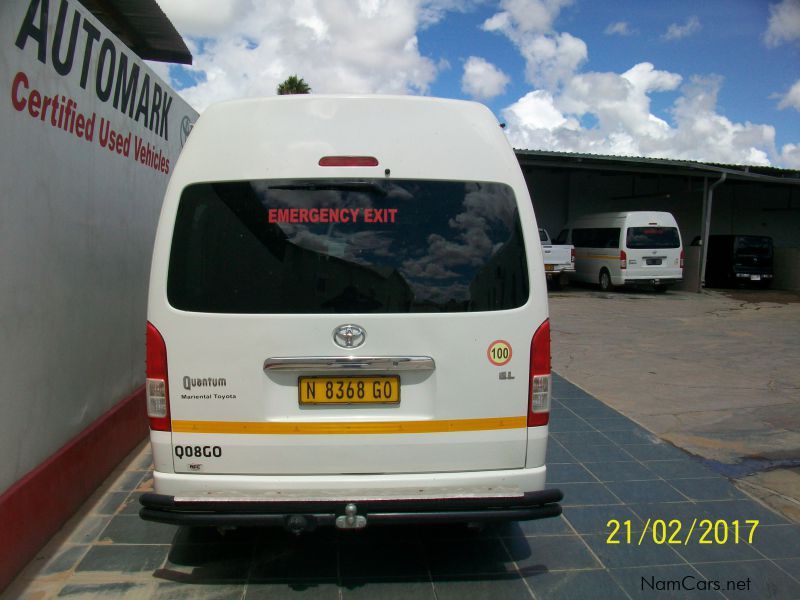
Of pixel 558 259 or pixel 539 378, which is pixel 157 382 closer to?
pixel 539 378

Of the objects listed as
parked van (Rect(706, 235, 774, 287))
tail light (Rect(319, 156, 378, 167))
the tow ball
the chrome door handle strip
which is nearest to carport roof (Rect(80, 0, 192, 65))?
tail light (Rect(319, 156, 378, 167))

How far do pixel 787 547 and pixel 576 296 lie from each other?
52.5 feet

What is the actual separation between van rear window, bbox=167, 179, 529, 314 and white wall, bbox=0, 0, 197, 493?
114 centimetres

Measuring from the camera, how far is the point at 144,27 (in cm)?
730

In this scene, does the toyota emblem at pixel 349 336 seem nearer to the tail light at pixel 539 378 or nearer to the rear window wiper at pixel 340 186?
the rear window wiper at pixel 340 186

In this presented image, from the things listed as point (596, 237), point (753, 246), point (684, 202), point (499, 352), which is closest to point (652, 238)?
point (596, 237)

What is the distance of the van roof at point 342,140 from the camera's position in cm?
316

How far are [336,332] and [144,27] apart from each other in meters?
5.81

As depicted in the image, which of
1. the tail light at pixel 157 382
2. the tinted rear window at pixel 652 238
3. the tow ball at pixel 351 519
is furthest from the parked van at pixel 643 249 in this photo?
the tail light at pixel 157 382

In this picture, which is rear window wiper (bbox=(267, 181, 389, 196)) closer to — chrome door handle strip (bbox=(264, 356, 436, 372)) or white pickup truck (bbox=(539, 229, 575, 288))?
chrome door handle strip (bbox=(264, 356, 436, 372))

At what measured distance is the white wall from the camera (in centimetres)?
347

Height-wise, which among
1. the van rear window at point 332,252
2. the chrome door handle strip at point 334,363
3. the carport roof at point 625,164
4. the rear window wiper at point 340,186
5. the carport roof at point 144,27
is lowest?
the chrome door handle strip at point 334,363

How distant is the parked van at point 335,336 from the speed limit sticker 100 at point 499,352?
15 mm

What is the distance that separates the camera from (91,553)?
12.2ft
